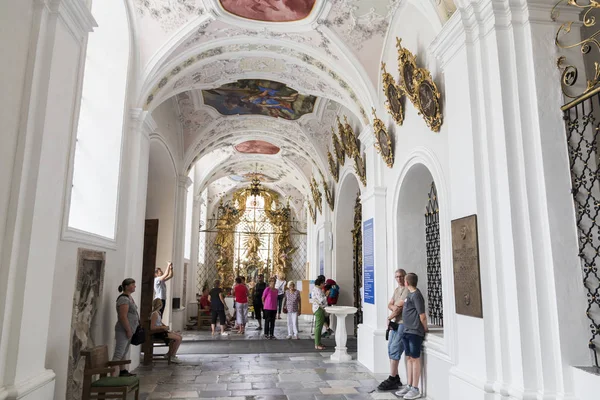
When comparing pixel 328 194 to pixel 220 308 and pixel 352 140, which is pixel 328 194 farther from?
pixel 220 308

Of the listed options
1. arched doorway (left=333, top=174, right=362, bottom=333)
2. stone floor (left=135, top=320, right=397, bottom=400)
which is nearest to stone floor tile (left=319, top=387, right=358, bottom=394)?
stone floor (left=135, top=320, right=397, bottom=400)

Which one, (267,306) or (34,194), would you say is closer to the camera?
(34,194)

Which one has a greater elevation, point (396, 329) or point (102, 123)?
point (102, 123)

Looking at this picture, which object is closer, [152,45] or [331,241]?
[152,45]

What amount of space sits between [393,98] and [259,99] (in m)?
5.64

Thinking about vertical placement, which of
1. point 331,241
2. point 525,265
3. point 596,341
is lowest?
point 596,341

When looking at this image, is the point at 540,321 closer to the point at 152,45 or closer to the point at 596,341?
the point at 596,341

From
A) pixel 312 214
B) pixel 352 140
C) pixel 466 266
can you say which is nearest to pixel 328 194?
pixel 312 214

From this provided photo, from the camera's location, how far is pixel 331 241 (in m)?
13.0

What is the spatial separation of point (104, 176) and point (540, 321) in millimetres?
5916

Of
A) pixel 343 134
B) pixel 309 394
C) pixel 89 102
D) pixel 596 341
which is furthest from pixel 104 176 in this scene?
pixel 596 341

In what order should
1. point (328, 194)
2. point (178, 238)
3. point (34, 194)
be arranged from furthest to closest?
point (328, 194), point (178, 238), point (34, 194)

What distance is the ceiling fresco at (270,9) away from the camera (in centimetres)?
727

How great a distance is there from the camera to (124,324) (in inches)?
240
